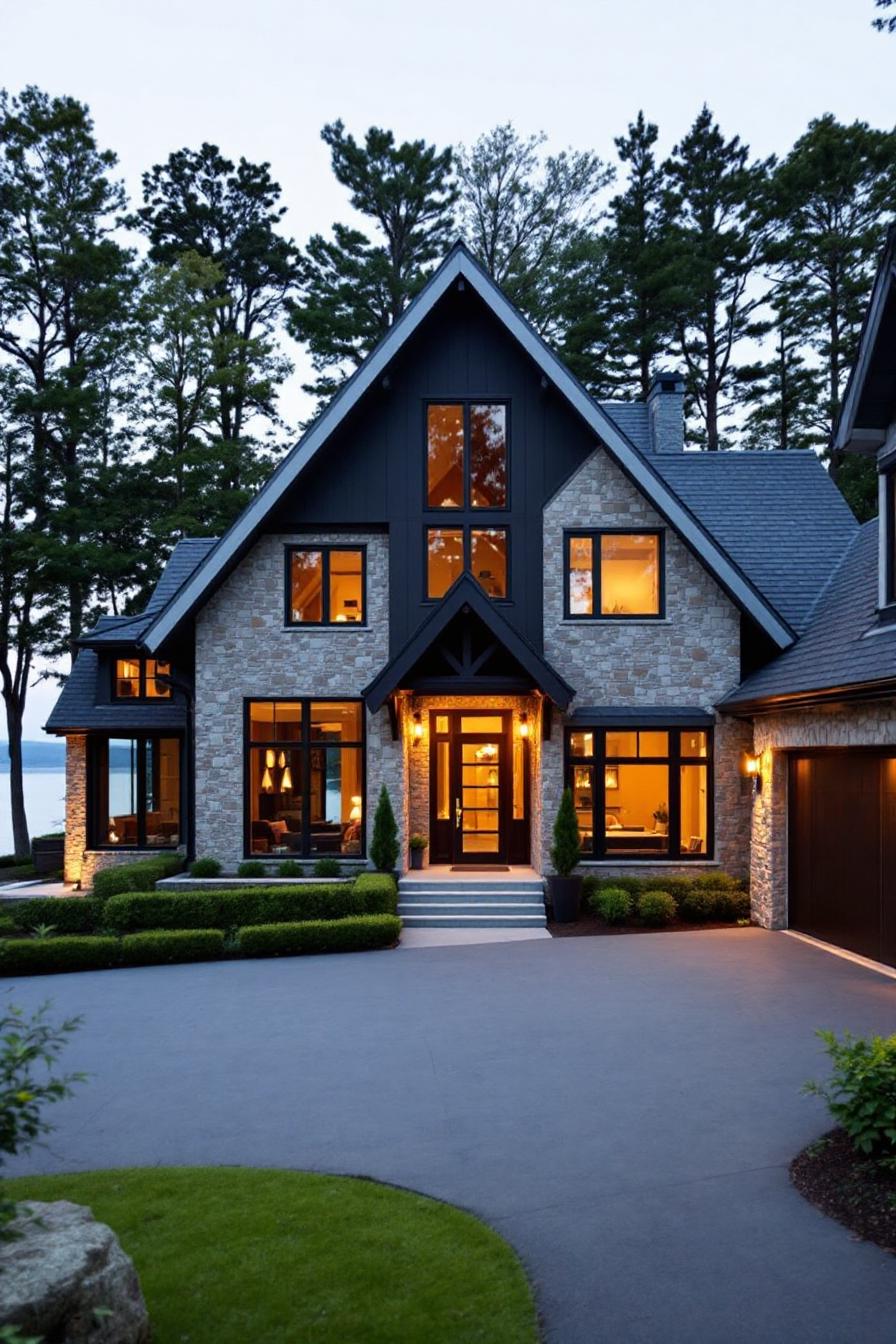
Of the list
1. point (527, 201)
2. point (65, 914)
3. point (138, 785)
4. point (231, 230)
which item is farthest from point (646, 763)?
point (231, 230)

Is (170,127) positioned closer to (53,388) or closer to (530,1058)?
(53,388)

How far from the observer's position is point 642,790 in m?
15.4

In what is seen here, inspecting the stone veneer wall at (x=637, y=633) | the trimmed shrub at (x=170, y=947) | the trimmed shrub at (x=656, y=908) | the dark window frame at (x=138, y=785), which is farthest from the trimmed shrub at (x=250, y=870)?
the trimmed shrub at (x=656, y=908)

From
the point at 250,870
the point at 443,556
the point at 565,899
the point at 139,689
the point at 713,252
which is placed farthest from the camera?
the point at 713,252

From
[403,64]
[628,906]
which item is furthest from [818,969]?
[403,64]

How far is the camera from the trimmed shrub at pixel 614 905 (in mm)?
13656

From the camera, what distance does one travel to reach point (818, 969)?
10.9m

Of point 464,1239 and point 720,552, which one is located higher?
point 720,552

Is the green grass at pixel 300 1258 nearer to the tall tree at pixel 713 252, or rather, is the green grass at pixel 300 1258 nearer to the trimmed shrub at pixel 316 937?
the trimmed shrub at pixel 316 937

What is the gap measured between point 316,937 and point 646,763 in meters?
6.34

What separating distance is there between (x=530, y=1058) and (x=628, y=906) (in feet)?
20.2

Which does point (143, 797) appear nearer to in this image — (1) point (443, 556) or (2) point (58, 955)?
(2) point (58, 955)

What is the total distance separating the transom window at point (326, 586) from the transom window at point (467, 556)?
1.27 meters

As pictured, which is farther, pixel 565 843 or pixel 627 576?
pixel 627 576
